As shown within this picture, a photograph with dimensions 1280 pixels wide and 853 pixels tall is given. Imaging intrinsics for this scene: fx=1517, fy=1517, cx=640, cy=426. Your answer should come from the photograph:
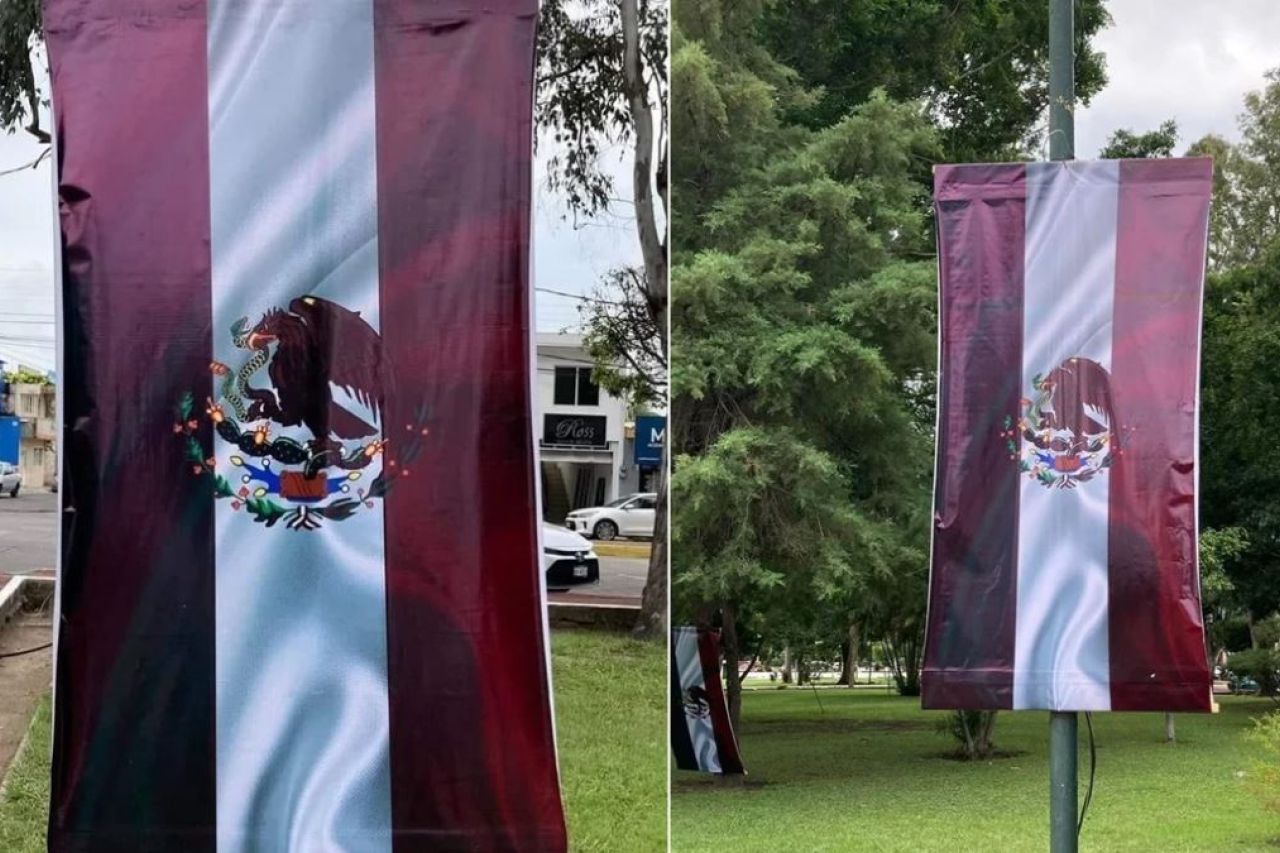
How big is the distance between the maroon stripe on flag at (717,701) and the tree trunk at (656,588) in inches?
217

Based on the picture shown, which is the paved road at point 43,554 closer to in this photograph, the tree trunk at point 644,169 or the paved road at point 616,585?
the paved road at point 616,585

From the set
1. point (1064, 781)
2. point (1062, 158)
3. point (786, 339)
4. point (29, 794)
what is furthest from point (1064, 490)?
point (786, 339)

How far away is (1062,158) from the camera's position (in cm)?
504

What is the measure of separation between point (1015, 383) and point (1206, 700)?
1.19 m

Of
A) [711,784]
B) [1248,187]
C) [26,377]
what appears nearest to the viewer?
[26,377]

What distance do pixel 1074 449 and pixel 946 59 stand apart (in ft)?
34.6

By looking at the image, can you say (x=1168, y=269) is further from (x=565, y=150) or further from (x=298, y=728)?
(x=298, y=728)

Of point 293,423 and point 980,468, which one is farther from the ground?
point 293,423

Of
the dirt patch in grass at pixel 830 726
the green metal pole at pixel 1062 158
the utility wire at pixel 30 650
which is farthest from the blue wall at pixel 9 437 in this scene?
the dirt patch in grass at pixel 830 726

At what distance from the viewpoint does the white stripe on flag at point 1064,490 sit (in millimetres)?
4938

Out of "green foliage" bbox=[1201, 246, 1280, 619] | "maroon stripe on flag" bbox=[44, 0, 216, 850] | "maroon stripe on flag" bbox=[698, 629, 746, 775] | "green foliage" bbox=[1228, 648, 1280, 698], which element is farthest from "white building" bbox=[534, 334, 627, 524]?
"green foliage" bbox=[1228, 648, 1280, 698]

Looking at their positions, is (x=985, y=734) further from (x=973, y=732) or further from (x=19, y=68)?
(x=19, y=68)

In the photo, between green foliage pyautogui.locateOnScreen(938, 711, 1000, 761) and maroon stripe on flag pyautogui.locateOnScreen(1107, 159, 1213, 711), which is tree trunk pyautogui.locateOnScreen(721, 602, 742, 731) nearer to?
green foliage pyautogui.locateOnScreen(938, 711, 1000, 761)

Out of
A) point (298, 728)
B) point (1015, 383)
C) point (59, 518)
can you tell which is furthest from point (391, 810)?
point (1015, 383)
